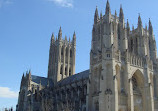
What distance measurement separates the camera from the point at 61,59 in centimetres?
9006

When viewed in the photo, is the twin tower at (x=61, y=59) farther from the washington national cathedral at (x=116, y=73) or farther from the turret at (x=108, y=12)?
the turret at (x=108, y=12)

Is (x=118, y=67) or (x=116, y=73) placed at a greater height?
(x=118, y=67)

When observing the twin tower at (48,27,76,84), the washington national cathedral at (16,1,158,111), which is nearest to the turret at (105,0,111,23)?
the washington national cathedral at (16,1,158,111)

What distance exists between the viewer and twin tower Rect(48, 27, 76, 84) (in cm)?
8741

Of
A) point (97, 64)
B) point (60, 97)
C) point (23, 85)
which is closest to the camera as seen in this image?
point (97, 64)

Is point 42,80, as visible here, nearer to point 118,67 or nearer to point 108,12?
point 108,12

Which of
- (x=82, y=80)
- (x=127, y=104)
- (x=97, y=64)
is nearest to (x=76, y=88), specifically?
(x=82, y=80)

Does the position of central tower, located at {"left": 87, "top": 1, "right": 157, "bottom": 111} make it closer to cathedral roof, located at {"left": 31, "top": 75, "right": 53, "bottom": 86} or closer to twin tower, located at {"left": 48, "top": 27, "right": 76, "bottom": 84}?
twin tower, located at {"left": 48, "top": 27, "right": 76, "bottom": 84}

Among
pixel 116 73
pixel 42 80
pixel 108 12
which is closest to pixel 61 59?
pixel 42 80

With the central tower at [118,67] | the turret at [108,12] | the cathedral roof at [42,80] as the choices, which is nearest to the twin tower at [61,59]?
the cathedral roof at [42,80]

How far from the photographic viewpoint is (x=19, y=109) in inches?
3105

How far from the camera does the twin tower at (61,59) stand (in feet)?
287

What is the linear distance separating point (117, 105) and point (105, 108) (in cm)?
258

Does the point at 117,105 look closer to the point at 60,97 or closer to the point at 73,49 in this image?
the point at 60,97
